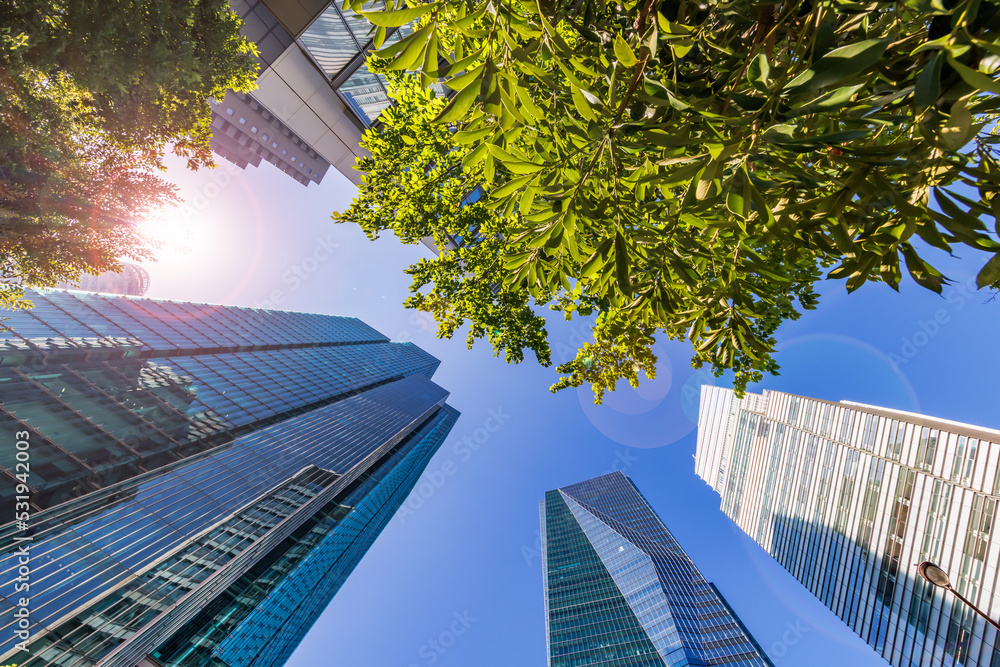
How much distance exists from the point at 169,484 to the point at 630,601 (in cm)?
7769

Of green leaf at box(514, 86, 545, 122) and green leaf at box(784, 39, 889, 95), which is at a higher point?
green leaf at box(514, 86, 545, 122)

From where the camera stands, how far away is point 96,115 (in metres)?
8.42

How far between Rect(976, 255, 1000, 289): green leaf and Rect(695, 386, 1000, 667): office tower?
50.9m

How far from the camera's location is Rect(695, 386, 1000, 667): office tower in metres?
31.2

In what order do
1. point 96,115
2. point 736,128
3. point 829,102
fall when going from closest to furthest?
point 829,102
point 736,128
point 96,115

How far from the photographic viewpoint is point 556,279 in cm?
356

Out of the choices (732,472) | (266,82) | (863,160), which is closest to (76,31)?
(266,82)

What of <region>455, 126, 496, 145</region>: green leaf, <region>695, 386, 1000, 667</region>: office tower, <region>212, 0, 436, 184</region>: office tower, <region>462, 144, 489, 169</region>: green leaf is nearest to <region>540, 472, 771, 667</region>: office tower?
<region>695, 386, 1000, 667</region>: office tower

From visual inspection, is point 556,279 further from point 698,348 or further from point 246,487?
point 246,487

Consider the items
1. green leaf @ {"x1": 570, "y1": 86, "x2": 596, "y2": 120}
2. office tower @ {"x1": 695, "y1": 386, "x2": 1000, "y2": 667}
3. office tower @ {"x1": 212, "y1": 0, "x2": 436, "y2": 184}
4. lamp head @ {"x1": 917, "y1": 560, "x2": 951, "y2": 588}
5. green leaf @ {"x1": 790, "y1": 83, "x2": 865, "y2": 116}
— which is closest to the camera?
green leaf @ {"x1": 790, "y1": 83, "x2": 865, "y2": 116}

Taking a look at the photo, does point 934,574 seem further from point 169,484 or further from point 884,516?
point 884,516

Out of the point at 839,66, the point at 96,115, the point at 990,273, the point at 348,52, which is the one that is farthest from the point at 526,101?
the point at 348,52

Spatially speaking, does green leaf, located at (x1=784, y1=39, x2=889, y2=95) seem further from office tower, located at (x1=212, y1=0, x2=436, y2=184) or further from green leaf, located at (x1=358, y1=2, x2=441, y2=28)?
office tower, located at (x1=212, y1=0, x2=436, y2=184)

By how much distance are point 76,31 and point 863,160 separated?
12779 millimetres
